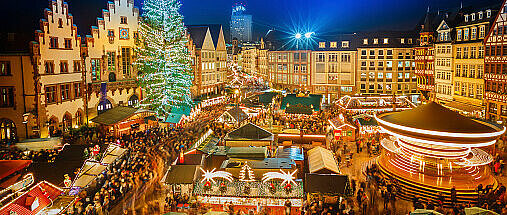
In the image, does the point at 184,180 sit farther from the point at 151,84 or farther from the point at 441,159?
the point at 151,84

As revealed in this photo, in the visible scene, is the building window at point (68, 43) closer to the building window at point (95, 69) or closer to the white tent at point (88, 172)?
the building window at point (95, 69)

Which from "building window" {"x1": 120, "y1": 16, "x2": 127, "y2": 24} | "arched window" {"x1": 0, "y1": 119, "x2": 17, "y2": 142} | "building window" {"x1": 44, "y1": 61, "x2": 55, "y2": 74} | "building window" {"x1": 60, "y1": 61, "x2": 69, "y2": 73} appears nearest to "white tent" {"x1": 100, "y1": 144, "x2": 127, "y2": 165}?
"arched window" {"x1": 0, "y1": 119, "x2": 17, "y2": 142}

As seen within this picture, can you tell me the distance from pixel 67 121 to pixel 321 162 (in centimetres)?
2522

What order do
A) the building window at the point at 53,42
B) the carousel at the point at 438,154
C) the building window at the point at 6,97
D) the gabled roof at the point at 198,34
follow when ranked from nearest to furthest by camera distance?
the carousel at the point at 438,154 → the building window at the point at 6,97 → the building window at the point at 53,42 → the gabled roof at the point at 198,34

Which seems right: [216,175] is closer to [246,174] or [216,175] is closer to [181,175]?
[246,174]

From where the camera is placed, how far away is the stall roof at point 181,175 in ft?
69.2

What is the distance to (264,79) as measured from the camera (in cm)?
9906

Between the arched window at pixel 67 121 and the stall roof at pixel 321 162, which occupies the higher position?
the arched window at pixel 67 121

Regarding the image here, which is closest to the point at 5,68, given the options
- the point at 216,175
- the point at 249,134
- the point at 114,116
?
the point at 114,116

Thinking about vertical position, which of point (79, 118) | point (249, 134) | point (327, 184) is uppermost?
point (79, 118)

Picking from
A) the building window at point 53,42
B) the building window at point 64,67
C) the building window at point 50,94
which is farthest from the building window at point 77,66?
the building window at point 50,94

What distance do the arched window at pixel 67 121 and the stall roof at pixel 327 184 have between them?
25.4 meters

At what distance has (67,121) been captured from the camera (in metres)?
35.8

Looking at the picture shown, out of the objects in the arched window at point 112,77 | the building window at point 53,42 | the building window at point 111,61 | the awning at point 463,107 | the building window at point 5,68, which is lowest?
the awning at point 463,107
